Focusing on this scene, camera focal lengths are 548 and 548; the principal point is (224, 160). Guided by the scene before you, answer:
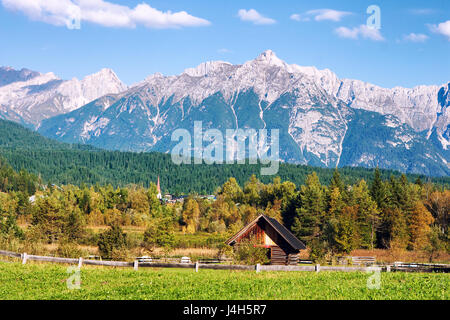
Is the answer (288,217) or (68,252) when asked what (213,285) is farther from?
(288,217)

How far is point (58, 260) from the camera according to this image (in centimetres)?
3372

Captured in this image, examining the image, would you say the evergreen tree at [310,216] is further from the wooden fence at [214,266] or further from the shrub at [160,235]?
the wooden fence at [214,266]

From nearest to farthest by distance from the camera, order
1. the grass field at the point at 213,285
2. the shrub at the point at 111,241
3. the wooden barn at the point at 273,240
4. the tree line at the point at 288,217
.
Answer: the grass field at the point at 213,285 → the shrub at the point at 111,241 → the wooden barn at the point at 273,240 → the tree line at the point at 288,217

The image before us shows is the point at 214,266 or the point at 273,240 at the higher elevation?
the point at 214,266

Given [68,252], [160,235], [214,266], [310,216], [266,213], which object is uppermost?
[214,266]

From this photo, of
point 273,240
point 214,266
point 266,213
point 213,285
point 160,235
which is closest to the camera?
point 213,285

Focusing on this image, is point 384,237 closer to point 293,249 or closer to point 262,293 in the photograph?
point 293,249

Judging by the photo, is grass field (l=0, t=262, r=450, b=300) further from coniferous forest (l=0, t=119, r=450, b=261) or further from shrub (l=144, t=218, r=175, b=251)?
shrub (l=144, t=218, r=175, b=251)

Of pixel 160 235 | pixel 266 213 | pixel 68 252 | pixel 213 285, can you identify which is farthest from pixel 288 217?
pixel 213 285

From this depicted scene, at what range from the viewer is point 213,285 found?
86.4 feet

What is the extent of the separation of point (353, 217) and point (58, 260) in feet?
171

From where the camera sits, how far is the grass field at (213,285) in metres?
23.4

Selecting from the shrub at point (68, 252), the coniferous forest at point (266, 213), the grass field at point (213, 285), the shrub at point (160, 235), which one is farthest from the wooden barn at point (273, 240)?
the grass field at point (213, 285)
